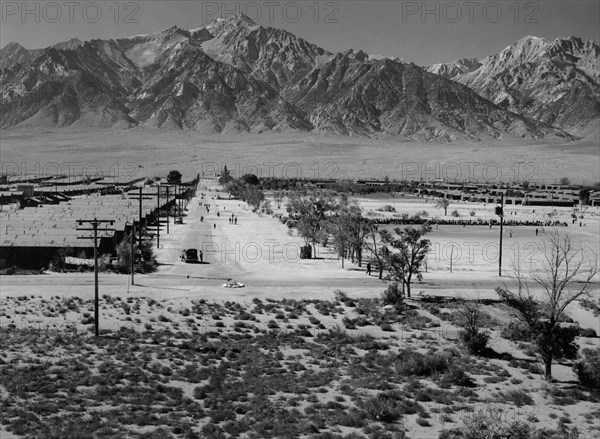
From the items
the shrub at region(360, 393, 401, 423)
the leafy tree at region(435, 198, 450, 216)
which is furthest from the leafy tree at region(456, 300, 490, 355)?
the leafy tree at region(435, 198, 450, 216)

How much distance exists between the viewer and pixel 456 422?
61.2ft

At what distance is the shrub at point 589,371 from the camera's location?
2238 cm

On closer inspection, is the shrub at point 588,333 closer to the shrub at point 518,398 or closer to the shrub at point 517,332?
the shrub at point 517,332

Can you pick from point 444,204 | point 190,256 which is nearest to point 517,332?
point 190,256

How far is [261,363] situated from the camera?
78.8ft

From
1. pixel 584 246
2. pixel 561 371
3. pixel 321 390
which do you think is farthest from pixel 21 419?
pixel 584 246

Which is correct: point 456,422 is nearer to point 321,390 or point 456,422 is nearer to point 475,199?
point 321,390

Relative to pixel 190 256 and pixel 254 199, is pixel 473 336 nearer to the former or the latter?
pixel 190 256

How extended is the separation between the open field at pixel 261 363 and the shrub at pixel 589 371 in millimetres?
326

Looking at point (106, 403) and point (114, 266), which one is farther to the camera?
point (114, 266)

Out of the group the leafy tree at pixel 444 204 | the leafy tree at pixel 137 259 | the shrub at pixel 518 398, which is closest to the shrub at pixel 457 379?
the shrub at pixel 518 398

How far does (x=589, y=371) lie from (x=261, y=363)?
10680mm

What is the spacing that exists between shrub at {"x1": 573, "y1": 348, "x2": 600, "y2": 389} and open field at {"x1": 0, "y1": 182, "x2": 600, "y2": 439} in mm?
326

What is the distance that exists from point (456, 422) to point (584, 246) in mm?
48344
